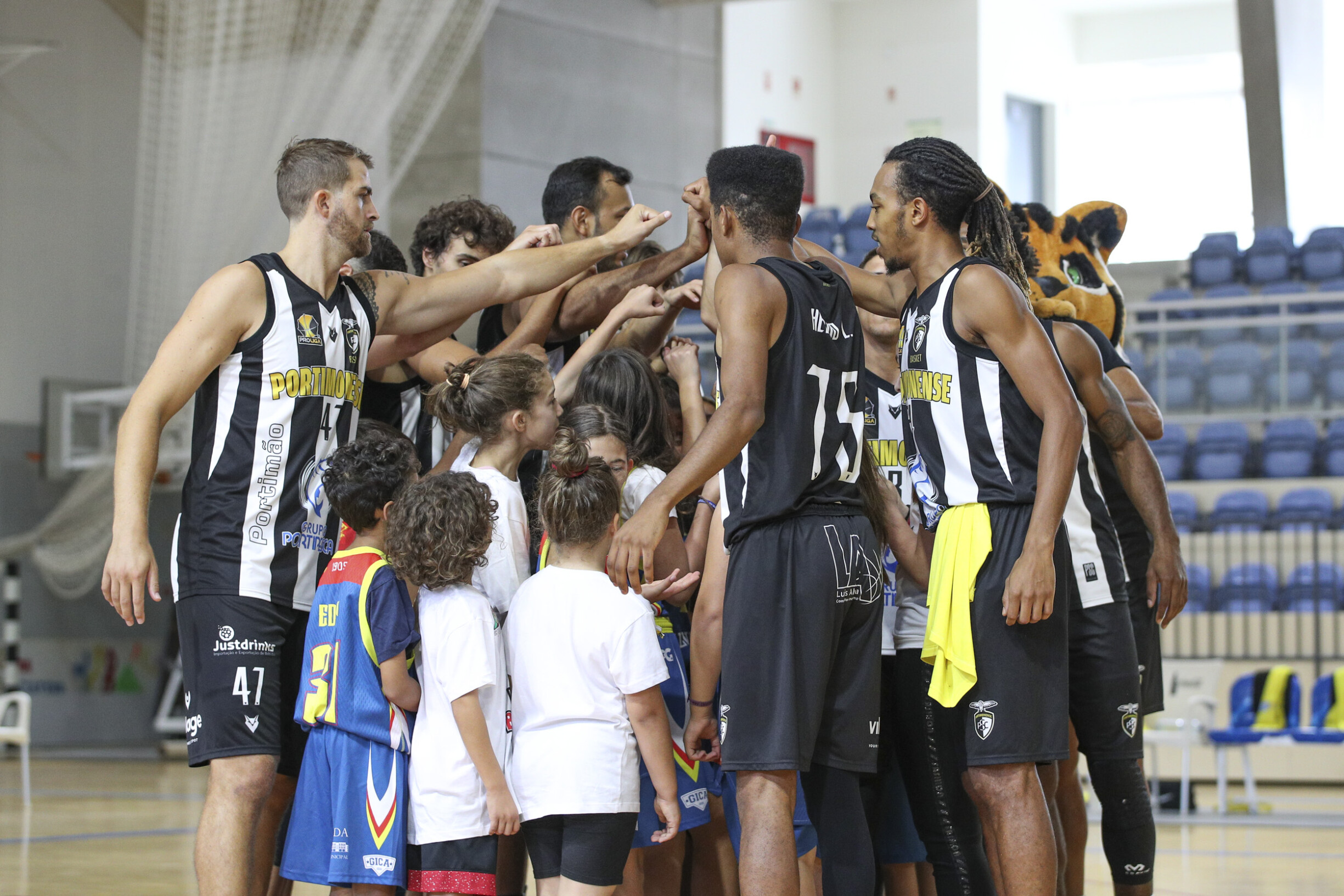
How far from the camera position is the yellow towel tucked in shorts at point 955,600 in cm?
294

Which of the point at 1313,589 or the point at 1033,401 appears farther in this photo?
the point at 1313,589

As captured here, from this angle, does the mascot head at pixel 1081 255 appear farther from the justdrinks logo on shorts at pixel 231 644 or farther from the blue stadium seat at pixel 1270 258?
the blue stadium seat at pixel 1270 258

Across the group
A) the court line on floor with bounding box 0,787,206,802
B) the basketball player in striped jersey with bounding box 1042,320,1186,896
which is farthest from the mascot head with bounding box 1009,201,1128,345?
the court line on floor with bounding box 0,787,206,802

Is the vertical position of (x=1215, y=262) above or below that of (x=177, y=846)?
above

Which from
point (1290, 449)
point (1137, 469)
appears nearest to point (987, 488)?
point (1137, 469)

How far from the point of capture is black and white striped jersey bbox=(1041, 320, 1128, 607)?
342cm

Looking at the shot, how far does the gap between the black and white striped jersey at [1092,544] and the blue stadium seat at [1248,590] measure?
7057 millimetres

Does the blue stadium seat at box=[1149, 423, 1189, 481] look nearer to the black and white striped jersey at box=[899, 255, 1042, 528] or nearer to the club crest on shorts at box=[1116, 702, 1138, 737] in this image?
the club crest on shorts at box=[1116, 702, 1138, 737]

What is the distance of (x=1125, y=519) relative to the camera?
156 inches

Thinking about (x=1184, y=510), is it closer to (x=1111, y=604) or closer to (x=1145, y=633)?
(x=1145, y=633)

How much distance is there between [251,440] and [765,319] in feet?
3.91

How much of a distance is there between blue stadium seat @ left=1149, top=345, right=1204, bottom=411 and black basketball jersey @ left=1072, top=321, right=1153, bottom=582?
7954 millimetres

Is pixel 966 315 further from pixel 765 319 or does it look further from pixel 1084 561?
pixel 1084 561

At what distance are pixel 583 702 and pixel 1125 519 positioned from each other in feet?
5.98
